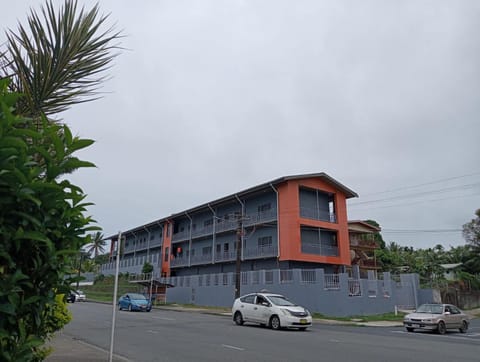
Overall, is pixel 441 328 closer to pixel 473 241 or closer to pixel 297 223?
pixel 297 223

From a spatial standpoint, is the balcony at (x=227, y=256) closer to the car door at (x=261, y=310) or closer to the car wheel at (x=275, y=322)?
the car door at (x=261, y=310)

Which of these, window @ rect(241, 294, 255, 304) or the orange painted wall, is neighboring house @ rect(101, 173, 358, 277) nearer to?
the orange painted wall

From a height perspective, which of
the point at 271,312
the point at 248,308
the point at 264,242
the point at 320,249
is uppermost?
the point at 264,242

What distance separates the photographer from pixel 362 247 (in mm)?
44250

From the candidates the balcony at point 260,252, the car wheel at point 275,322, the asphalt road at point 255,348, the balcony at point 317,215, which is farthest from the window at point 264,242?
the asphalt road at point 255,348

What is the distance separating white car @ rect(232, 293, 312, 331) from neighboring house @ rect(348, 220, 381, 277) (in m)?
25.5

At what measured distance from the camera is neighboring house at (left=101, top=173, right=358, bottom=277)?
3597cm

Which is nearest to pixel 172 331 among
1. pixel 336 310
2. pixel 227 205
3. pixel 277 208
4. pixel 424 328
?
pixel 424 328

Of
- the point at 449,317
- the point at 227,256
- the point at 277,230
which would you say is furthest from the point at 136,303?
the point at 449,317

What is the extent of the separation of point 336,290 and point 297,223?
8831mm

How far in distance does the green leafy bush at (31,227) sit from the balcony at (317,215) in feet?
113

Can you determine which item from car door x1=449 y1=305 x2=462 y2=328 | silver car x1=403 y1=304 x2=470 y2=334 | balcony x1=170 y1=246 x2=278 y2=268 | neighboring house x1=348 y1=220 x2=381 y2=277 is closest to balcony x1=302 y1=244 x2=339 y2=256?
balcony x1=170 y1=246 x2=278 y2=268

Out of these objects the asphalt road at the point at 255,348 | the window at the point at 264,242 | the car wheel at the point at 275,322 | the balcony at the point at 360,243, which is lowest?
the asphalt road at the point at 255,348

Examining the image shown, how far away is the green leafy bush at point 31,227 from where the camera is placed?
229cm
